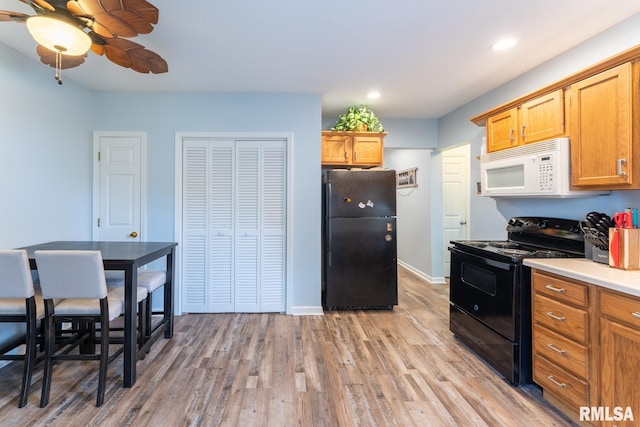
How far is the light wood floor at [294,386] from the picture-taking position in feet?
6.14

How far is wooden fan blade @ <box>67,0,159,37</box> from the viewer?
1.52 meters

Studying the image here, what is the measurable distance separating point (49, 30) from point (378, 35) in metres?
1.92

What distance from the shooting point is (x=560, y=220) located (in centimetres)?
249

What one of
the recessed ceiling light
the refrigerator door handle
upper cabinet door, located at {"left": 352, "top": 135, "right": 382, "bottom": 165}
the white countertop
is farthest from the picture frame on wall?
the white countertop

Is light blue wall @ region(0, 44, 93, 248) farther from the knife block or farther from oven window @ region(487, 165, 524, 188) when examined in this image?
the knife block

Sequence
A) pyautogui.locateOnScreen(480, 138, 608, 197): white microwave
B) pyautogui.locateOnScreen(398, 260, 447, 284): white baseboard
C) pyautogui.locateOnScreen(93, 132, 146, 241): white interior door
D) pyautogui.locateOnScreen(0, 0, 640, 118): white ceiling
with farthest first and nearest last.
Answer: pyautogui.locateOnScreen(398, 260, 447, 284): white baseboard < pyautogui.locateOnScreen(93, 132, 146, 241): white interior door < pyautogui.locateOnScreen(480, 138, 608, 197): white microwave < pyautogui.locateOnScreen(0, 0, 640, 118): white ceiling

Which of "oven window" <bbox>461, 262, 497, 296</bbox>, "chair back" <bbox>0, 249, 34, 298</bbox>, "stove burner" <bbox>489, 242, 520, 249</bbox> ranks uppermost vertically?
"stove burner" <bbox>489, 242, 520, 249</bbox>

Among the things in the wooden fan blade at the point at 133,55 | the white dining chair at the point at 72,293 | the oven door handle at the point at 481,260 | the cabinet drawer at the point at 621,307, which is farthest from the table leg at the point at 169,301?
the cabinet drawer at the point at 621,307

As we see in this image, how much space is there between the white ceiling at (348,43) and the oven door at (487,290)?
5.36 feet

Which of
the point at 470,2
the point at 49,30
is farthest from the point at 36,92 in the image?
the point at 470,2

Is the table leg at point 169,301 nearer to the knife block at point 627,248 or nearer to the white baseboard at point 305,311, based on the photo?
the white baseboard at point 305,311

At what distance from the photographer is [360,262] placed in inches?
145

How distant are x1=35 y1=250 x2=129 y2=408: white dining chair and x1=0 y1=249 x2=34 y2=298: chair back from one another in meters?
0.08

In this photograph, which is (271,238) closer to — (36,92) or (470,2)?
(36,92)
